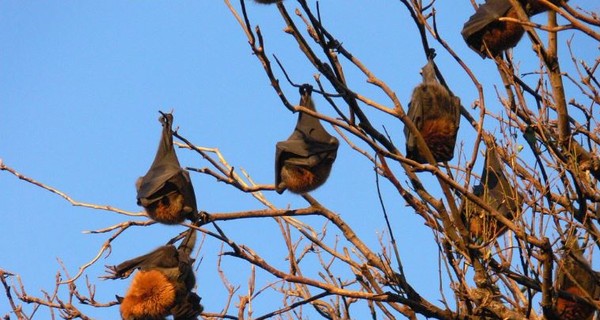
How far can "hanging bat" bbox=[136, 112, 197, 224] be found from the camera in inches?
383

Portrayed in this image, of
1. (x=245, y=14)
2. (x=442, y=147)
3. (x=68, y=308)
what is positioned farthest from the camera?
(x=442, y=147)

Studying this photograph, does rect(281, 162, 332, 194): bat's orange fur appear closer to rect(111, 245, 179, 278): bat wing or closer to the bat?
the bat

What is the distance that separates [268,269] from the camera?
6582mm

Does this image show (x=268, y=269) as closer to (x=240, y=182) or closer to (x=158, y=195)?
(x=240, y=182)

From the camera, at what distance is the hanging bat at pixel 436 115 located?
9047 mm

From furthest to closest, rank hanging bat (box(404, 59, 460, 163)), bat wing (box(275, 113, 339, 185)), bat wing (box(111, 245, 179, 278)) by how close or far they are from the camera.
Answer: bat wing (box(111, 245, 179, 278)) → bat wing (box(275, 113, 339, 185)) → hanging bat (box(404, 59, 460, 163))

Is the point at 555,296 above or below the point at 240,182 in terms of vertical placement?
below

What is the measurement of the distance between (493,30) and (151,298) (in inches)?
212

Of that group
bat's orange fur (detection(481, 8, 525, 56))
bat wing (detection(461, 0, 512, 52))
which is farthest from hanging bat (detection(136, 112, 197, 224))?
bat's orange fur (detection(481, 8, 525, 56))

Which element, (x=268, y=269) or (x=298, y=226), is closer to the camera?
(x=268, y=269)

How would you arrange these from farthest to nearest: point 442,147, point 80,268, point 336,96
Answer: point 442,147
point 80,268
point 336,96

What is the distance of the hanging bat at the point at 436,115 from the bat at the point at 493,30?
601 millimetres

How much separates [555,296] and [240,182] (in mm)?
2737

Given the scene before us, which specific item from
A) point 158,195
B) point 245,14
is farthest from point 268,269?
point 158,195
